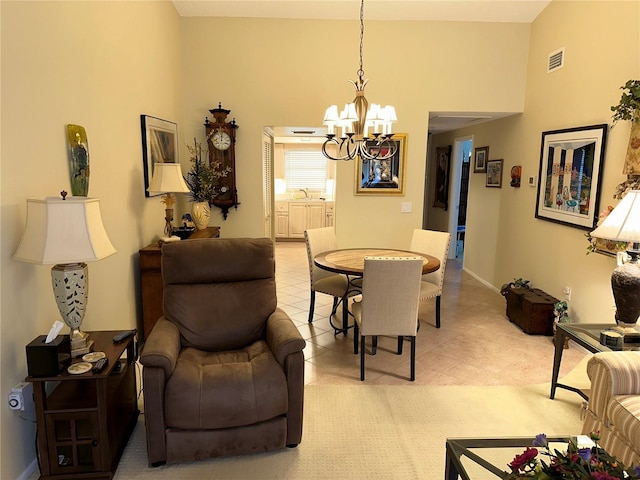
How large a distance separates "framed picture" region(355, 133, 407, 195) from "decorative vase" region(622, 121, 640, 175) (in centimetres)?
236

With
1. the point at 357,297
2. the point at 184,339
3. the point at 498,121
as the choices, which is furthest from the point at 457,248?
the point at 184,339

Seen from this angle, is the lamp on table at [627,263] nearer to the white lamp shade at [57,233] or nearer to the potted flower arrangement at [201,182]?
the white lamp shade at [57,233]

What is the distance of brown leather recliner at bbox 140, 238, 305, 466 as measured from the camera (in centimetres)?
213

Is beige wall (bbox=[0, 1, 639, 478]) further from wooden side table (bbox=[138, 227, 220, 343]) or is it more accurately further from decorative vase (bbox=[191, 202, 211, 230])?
decorative vase (bbox=[191, 202, 211, 230])

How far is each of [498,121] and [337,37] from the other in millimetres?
2386

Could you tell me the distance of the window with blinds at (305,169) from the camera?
9.50 metres

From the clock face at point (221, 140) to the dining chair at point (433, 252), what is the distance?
239 cm

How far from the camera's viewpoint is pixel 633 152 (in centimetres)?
305

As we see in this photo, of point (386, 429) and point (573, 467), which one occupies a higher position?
point (573, 467)

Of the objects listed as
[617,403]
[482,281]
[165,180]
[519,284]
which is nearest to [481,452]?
[617,403]

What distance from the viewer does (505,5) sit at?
4480 mm

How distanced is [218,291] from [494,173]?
435 cm

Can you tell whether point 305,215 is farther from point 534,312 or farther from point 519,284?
point 534,312

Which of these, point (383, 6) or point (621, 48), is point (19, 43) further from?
point (621, 48)
